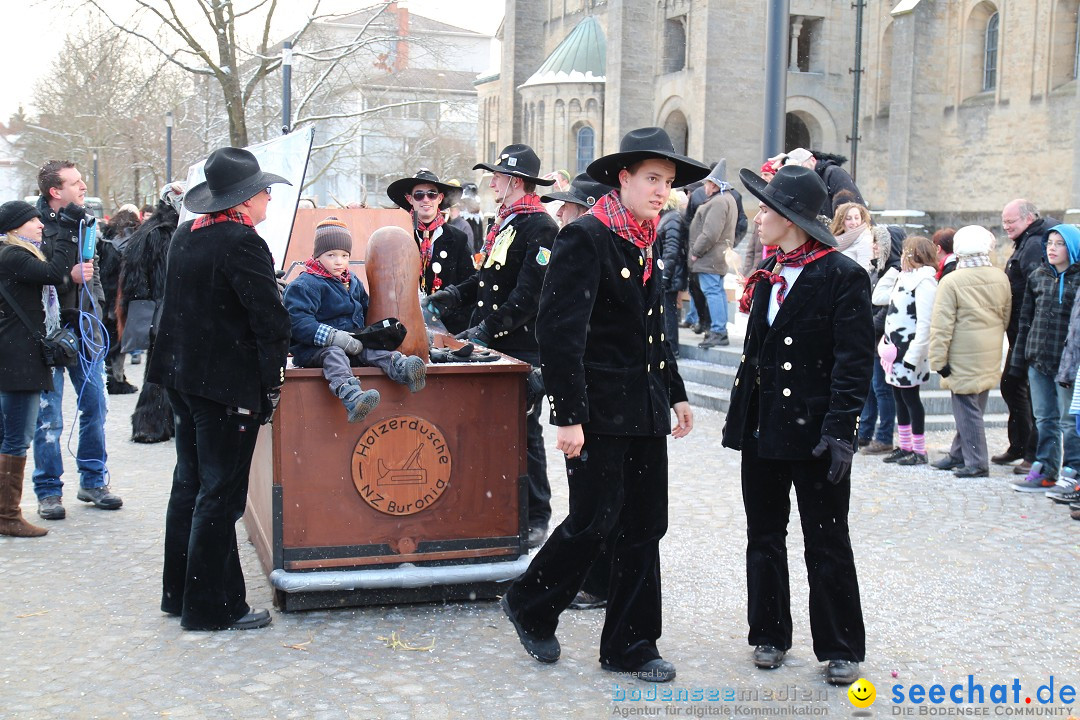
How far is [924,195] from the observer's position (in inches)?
1416

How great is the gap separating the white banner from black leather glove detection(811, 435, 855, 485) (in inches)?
131

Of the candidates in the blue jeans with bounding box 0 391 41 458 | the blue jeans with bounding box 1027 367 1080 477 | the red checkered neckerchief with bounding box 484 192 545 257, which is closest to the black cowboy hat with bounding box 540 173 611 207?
the red checkered neckerchief with bounding box 484 192 545 257

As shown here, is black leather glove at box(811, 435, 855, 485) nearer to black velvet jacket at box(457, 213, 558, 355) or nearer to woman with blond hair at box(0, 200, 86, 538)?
black velvet jacket at box(457, 213, 558, 355)

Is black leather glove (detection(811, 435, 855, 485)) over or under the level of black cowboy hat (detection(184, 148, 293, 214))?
under

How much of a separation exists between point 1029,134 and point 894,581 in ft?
97.2

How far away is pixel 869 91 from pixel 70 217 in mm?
35810

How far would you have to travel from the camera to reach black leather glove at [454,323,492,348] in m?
6.34

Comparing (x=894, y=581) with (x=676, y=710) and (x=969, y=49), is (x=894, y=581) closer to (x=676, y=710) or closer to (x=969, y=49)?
(x=676, y=710)

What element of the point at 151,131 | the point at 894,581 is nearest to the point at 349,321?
the point at 894,581

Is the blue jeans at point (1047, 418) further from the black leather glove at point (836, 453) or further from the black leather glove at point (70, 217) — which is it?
the black leather glove at point (70, 217)

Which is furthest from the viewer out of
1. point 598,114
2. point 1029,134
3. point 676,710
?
point 598,114

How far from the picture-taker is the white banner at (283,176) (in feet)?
21.0

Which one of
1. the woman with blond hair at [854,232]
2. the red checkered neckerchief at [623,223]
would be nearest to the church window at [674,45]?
the woman with blond hair at [854,232]

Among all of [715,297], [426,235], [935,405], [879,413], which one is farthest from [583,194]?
[715,297]
